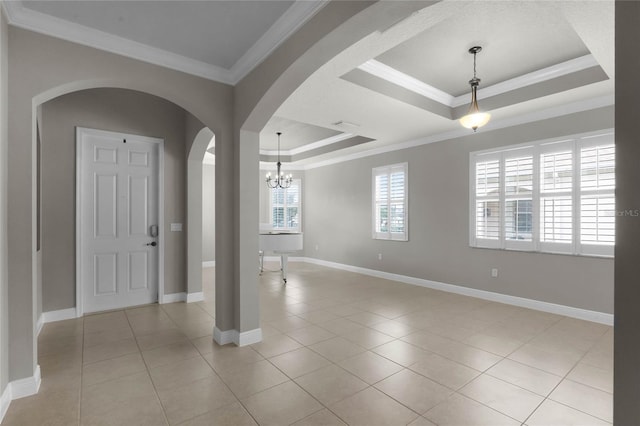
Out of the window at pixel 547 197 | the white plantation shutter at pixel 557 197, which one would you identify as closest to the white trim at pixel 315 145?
the window at pixel 547 197

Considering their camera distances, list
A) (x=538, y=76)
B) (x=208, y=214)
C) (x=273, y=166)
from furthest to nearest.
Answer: (x=273, y=166) < (x=208, y=214) < (x=538, y=76)

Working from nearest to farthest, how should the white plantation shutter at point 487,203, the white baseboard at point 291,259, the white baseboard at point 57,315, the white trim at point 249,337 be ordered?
1. the white trim at point 249,337
2. the white baseboard at point 57,315
3. the white plantation shutter at point 487,203
4. the white baseboard at point 291,259

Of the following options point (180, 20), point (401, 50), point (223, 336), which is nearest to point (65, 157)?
point (180, 20)

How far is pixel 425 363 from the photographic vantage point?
276cm

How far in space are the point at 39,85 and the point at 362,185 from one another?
18.7ft

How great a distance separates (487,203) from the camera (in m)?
4.91

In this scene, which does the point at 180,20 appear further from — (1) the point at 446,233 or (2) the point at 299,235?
(1) the point at 446,233

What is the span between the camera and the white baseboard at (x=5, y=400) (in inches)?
79.6

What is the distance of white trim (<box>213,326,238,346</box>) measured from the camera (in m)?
3.16

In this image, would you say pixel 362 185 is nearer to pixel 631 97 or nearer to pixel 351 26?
pixel 351 26

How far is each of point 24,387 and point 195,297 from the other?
2440 mm

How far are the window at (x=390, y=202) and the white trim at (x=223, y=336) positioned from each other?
394cm

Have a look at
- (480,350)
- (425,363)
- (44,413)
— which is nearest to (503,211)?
(480,350)

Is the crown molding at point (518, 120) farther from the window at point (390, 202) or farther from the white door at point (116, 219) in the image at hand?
the white door at point (116, 219)
